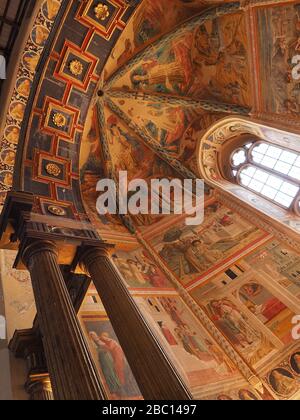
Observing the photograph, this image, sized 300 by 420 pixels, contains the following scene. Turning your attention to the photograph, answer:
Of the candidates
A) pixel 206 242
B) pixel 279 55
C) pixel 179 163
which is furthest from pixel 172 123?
pixel 206 242

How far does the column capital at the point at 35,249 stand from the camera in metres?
6.10

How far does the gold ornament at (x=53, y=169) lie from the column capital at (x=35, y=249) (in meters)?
3.20

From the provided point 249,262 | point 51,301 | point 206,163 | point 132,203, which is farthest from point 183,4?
point 51,301

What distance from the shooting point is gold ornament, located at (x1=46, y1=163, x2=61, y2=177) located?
904 cm

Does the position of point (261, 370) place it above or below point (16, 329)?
below

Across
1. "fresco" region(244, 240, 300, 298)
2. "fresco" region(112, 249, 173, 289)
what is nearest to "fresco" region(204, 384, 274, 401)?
"fresco" region(244, 240, 300, 298)

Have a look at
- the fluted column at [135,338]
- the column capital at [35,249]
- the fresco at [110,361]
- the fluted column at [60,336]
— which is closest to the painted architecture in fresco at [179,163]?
the fresco at [110,361]

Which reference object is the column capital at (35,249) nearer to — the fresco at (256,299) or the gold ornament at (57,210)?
the gold ornament at (57,210)

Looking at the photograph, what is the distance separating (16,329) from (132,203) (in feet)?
23.3

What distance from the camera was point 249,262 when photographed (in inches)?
391

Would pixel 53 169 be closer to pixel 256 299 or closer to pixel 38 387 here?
pixel 38 387

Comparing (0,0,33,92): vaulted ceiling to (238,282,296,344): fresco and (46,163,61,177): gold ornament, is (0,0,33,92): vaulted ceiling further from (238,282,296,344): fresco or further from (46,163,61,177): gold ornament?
(238,282,296,344): fresco

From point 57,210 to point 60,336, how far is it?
12.7 ft

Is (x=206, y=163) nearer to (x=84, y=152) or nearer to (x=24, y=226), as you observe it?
(x=84, y=152)
